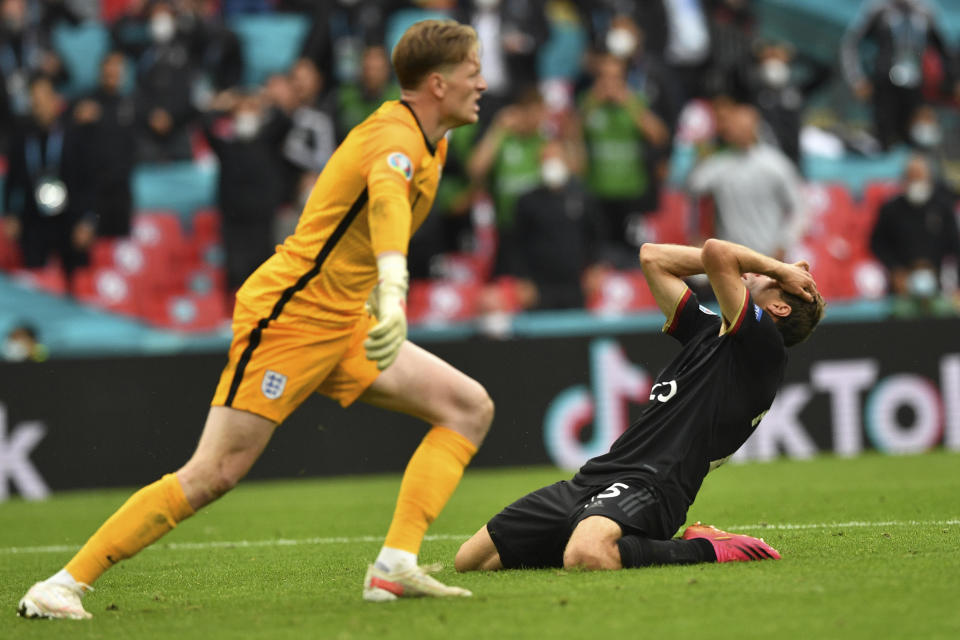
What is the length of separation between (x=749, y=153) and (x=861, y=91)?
5.61 m

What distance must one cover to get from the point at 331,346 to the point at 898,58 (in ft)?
44.7

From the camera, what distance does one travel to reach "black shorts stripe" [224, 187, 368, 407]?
526 cm

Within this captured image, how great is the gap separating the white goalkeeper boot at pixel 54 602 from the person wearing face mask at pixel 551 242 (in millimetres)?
8386

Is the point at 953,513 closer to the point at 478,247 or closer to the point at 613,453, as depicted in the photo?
the point at 613,453

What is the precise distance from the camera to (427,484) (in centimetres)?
534

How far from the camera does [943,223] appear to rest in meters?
14.9

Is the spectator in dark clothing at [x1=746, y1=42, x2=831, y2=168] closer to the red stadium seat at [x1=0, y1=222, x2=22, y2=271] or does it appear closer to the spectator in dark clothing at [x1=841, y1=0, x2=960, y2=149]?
the spectator in dark clothing at [x1=841, y1=0, x2=960, y2=149]

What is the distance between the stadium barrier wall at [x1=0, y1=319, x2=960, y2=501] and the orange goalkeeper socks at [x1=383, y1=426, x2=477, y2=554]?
6.69 m

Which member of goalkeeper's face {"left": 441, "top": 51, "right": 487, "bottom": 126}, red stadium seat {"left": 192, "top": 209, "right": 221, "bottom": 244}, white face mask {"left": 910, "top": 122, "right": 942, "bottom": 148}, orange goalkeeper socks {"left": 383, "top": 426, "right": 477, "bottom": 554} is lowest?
red stadium seat {"left": 192, "top": 209, "right": 221, "bottom": 244}

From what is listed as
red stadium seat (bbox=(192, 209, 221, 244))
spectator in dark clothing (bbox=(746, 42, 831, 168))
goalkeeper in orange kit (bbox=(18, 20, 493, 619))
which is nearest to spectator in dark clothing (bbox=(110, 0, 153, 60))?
red stadium seat (bbox=(192, 209, 221, 244))

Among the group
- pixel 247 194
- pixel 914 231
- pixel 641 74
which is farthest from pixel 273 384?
pixel 641 74

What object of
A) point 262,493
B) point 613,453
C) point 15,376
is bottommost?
point 262,493

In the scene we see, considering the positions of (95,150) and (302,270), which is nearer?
(302,270)

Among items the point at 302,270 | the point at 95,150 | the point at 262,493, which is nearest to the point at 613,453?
the point at 302,270
